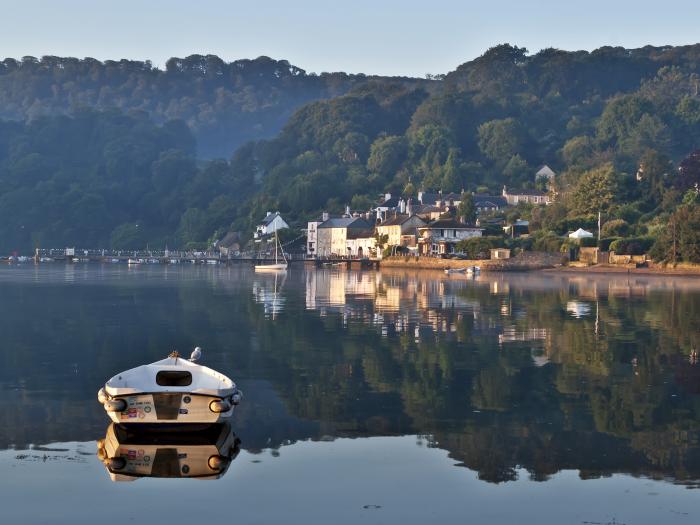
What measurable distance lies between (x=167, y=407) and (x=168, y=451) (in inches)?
34.0

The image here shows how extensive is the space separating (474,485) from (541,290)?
168 feet

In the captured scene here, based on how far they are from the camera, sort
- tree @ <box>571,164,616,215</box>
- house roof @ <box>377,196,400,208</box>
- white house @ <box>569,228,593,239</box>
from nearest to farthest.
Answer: white house @ <box>569,228,593,239</box> < tree @ <box>571,164,616,215</box> < house roof @ <box>377,196,400,208</box>

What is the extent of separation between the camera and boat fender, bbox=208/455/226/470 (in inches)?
669

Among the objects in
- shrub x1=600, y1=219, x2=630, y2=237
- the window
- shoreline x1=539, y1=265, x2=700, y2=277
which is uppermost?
shrub x1=600, y1=219, x2=630, y2=237

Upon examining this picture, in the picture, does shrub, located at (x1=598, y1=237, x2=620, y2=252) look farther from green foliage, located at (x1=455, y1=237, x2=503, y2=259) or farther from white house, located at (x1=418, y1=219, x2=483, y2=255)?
white house, located at (x1=418, y1=219, x2=483, y2=255)

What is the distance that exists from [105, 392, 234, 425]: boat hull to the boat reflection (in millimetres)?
198

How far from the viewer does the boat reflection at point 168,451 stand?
16797mm

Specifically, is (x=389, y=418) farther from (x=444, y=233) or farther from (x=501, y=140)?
(x=501, y=140)

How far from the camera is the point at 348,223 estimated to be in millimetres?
146750

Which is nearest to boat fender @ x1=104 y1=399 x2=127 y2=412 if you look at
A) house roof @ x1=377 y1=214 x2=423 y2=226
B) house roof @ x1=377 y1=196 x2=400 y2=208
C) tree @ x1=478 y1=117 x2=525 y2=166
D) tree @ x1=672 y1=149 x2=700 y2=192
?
tree @ x1=672 y1=149 x2=700 y2=192

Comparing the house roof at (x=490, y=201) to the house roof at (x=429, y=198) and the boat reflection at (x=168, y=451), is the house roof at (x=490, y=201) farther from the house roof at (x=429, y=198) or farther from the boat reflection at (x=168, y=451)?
the boat reflection at (x=168, y=451)

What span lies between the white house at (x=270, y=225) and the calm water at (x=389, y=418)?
118 metres

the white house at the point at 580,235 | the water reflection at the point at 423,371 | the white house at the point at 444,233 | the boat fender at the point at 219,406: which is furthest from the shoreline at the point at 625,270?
the boat fender at the point at 219,406

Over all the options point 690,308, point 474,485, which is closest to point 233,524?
point 474,485
